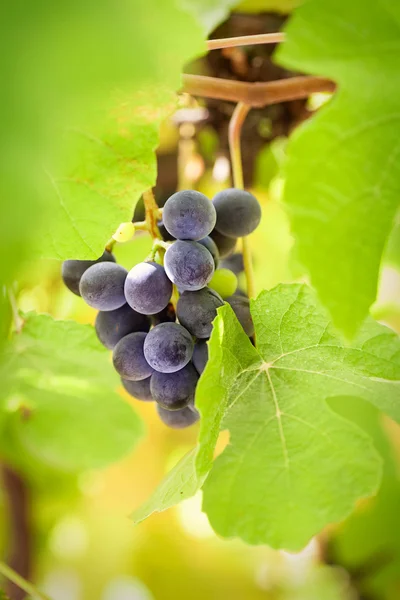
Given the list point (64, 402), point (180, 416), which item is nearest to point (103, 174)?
point (180, 416)

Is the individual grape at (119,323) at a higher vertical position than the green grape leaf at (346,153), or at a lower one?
lower

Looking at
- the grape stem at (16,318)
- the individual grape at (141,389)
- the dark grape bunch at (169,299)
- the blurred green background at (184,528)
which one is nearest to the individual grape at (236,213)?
the dark grape bunch at (169,299)

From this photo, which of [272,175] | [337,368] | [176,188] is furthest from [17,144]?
[272,175]

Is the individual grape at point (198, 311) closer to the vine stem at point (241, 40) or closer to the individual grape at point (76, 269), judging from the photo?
the individual grape at point (76, 269)

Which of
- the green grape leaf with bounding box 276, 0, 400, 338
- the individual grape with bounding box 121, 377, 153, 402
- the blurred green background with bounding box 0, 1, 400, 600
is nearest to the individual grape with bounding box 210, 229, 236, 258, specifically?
the individual grape with bounding box 121, 377, 153, 402

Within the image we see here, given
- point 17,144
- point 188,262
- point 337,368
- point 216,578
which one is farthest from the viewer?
point 216,578

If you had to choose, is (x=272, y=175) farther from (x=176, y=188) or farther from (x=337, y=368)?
(x=337, y=368)
